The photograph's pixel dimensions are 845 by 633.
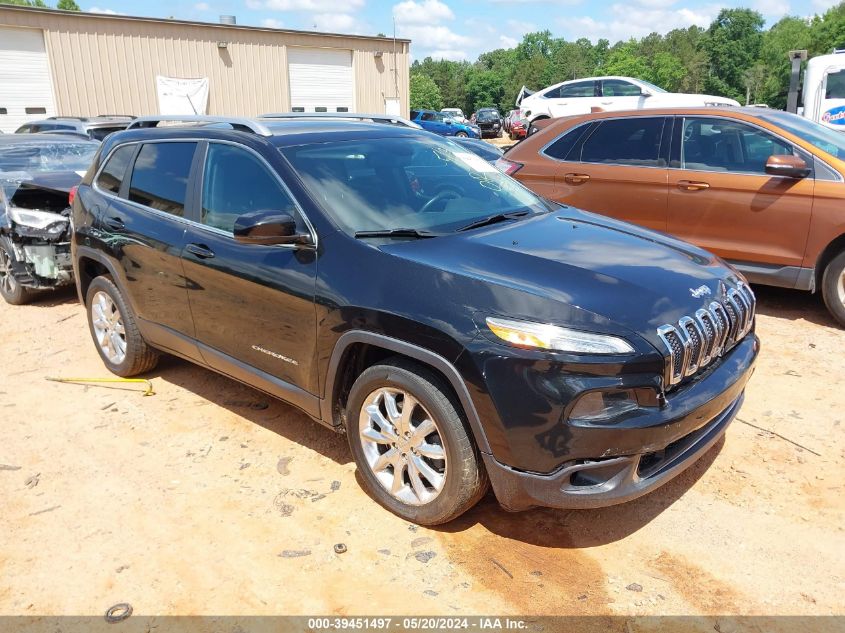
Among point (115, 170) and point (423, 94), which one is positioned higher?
point (423, 94)

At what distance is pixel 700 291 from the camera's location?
3018 mm

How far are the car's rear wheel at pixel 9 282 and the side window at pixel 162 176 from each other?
324cm

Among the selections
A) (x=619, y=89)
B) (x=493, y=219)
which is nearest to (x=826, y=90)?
(x=619, y=89)

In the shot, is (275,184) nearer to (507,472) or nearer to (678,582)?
(507,472)

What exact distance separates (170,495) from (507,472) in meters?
1.80

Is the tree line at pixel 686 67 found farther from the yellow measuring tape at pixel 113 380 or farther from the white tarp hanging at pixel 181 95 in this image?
the yellow measuring tape at pixel 113 380

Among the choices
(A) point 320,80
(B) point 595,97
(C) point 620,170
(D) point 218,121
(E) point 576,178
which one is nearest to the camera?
(D) point 218,121

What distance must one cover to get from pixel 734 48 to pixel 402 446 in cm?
10627

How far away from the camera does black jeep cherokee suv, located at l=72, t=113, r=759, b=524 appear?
2.61m

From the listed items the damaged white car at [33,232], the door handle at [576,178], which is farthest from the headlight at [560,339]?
the damaged white car at [33,232]

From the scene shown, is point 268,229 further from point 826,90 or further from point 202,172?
point 826,90

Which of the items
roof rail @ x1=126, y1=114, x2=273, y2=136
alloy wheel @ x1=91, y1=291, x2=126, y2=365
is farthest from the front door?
alloy wheel @ x1=91, y1=291, x2=126, y2=365

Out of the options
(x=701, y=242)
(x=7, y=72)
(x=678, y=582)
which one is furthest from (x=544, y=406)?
(x=7, y=72)

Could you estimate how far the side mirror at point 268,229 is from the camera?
320 cm
